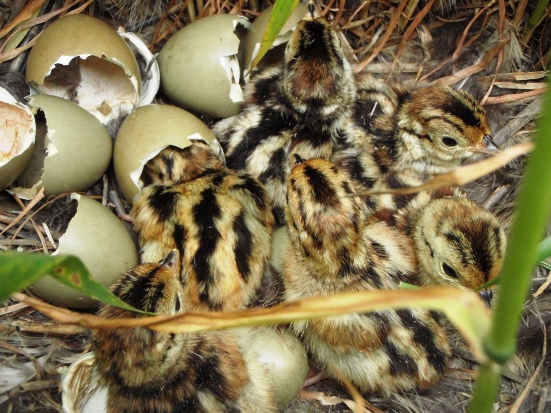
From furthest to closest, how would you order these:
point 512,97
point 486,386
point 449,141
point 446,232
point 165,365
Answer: point 512,97, point 449,141, point 446,232, point 165,365, point 486,386

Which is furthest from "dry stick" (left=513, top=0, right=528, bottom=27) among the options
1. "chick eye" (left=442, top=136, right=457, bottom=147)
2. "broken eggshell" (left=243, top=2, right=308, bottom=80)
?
"broken eggshell" (left=243, top=2, right=308, bottom=80)

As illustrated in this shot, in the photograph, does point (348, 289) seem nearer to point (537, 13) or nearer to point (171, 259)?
point (171, 259)

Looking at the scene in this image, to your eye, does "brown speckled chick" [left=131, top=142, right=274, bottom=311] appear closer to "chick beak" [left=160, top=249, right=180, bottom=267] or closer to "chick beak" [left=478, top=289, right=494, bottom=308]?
"chick beak" [left=160, top=249, right=180, bottom=267]

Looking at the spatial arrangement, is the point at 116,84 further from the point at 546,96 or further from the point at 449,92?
the point at 546,96

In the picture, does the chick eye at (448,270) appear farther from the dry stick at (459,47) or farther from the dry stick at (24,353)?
the dry stick at (24,353)

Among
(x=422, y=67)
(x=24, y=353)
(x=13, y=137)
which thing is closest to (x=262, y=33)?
(x=422, y=67)

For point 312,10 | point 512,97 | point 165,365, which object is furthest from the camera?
point 512,97
